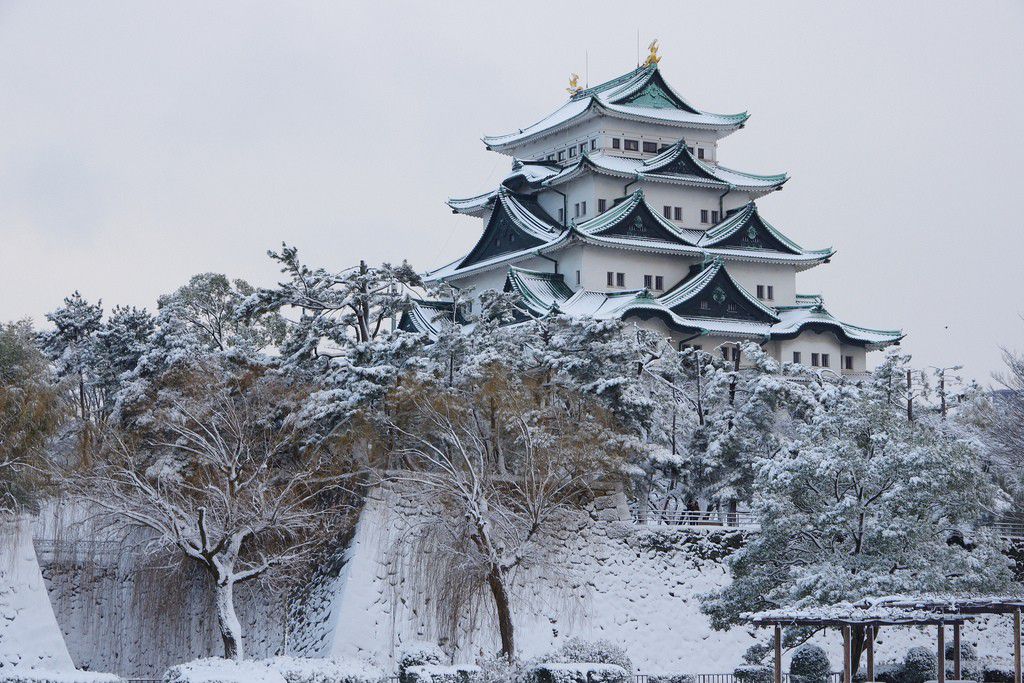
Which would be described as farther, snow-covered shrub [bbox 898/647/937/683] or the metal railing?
the metal railing

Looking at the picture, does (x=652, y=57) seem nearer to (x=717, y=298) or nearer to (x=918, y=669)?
(x=717, y=298)

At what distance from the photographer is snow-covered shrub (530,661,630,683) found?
24438 mm

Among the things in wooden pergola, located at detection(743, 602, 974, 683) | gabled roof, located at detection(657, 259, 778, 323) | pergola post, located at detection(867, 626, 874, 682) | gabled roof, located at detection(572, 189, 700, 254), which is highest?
gabled roof, located at detection(572, 189, 700, 254)

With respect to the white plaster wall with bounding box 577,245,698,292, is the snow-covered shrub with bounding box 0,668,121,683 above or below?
below

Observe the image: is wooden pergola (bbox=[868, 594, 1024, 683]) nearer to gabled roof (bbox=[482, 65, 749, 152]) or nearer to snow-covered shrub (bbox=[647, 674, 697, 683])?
snow-covered shrub (bbox=[647, 674, 697, 683])

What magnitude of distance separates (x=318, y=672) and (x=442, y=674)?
2.16 m

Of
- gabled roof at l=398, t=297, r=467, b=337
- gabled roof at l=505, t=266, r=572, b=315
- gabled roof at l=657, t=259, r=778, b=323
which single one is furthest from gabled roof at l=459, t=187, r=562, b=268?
gabled roof at l=657, t=259, r=778, b=323

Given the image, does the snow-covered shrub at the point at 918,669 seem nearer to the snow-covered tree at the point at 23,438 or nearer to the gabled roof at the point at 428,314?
the snow-covered tree at the point at 23,438

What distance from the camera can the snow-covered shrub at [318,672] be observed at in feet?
75.9

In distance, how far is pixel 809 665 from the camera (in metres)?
28.8

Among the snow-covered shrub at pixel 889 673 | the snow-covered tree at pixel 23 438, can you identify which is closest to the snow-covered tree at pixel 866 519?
the snow-covered shrub at pixel 889 673

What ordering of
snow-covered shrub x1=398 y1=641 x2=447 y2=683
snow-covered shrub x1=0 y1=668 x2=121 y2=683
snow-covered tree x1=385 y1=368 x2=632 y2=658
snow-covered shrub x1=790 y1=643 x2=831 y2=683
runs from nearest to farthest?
snow-covered shrub x1=0 y1=668 x2=121 y2=683 → snow-covered shrub x1=398 y1=641 x2=447 y2=683 → snow-covered shrub x1=790 y1=643 x2=831 y2=683 → snow-covered tree x1=385 y1=368 x2=632 y2=658

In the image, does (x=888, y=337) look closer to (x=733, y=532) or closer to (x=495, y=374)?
(x=733, y=532)

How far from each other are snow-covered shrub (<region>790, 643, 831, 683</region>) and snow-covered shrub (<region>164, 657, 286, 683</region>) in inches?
450
